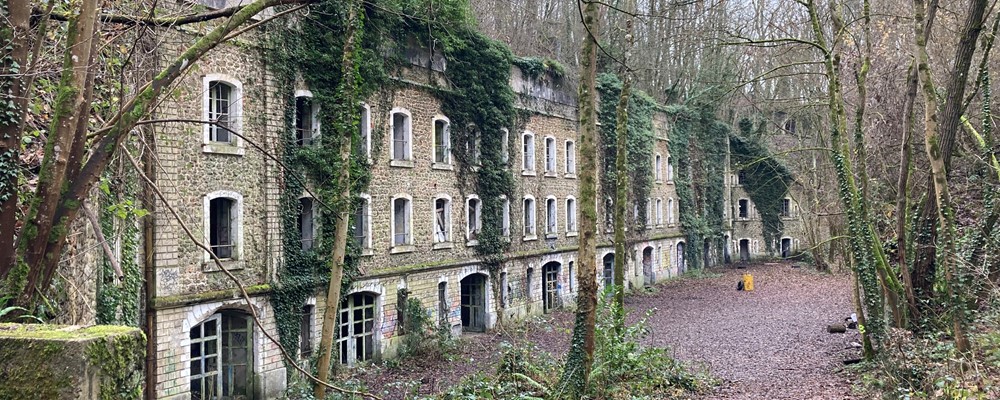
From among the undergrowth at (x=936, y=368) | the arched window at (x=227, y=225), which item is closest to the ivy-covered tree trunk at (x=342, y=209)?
the arched window at (x=227, y=225)

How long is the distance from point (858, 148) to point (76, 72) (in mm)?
13285

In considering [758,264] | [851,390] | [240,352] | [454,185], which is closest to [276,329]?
[240,352]

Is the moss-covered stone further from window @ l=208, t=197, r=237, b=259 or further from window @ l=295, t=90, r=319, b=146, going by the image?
window @ l=295, t=90, r=319, b=146

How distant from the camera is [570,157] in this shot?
2764cm

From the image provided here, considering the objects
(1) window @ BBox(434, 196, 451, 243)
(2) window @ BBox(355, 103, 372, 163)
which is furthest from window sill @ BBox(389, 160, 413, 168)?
(1) window @ BBox(434, 196, 451, 243)

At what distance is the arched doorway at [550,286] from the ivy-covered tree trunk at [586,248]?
15372 millimetres

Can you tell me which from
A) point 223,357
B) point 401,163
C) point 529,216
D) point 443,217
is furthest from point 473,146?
point 223,357

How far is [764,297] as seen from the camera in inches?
1129

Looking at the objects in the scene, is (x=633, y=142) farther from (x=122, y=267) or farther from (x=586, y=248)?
(x=122, y=267)

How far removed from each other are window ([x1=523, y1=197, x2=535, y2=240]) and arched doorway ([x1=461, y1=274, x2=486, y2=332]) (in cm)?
342

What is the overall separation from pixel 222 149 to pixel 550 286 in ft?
50.4

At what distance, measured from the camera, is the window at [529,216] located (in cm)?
2433

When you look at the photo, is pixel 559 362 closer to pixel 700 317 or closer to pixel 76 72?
pixel 76 72

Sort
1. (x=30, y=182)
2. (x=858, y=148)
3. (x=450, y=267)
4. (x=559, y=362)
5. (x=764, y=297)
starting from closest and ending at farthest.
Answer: (x=30, y=182), (x=559, y=362), (x=858, y=148), (x=450, y=267), (x=764, y=297)
